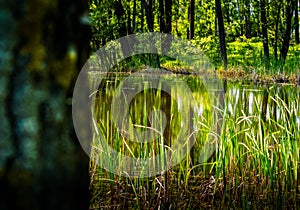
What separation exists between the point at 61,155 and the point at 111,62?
42.0 ft

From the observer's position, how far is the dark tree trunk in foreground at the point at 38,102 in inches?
24.1

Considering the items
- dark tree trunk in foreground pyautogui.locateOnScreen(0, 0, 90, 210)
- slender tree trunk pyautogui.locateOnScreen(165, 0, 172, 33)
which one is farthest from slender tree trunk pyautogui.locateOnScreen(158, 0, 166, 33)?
dark tree trunk in foreground pyautogui.locateOnScreen(0, 0, 90, 210)

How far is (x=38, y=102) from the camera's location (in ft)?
2.05

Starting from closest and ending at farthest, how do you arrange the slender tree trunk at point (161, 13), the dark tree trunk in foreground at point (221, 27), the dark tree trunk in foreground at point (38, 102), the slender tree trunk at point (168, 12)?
the dark tree trunk in foreground at point (38, 102) < the dark tree trunk in foreground at point (221, 27) < the slender tree trunk at point (168, 12) < the slender tree trunk at point (161, 13)

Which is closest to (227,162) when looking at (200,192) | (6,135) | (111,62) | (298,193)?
(200,192)

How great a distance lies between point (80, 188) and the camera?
0.70 metres

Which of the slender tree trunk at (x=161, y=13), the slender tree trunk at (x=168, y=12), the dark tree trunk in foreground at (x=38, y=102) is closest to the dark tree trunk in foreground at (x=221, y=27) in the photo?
the slender tree trunk at (x=168, y=12)

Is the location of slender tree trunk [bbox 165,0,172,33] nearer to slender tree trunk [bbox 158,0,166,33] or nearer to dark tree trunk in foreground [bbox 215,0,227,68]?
slender tree trunk [bbox 158,0,166,33]

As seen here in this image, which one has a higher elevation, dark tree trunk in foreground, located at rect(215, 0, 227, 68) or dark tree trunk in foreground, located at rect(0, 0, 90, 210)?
dark tree trunk in foreground, located at rect(215, 0, 227, 68)

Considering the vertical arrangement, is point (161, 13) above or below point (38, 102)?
above

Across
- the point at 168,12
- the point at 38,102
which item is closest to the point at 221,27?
the point at 168,12

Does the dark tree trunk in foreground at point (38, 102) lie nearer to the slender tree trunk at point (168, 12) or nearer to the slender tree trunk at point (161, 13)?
the slender tree trunk at point (168, 12)

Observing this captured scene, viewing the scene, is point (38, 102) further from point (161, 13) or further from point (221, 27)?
point (161, 13)

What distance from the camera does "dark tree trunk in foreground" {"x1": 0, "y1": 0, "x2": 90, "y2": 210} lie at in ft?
2.01
